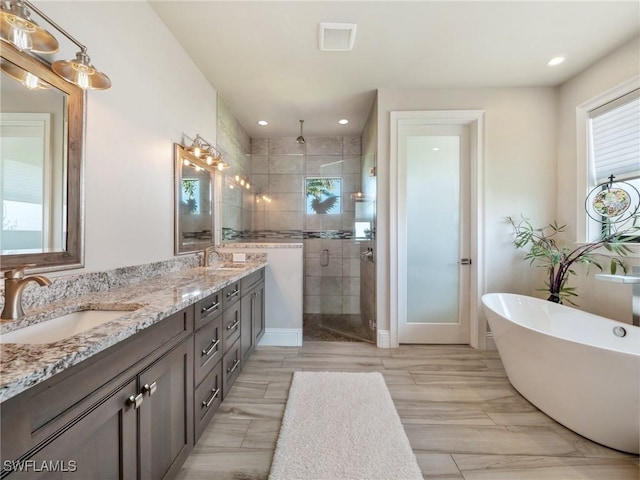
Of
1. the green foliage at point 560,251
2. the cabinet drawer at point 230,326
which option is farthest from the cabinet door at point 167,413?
the green foliage at point 560,251

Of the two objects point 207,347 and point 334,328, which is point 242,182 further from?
point 207,347

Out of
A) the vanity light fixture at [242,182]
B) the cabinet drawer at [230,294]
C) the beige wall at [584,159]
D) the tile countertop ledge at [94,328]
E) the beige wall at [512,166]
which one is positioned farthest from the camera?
the vanity light fixture at [242,182]

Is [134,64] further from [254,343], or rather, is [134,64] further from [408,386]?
[408,386]

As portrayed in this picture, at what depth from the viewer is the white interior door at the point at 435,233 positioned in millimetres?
2852

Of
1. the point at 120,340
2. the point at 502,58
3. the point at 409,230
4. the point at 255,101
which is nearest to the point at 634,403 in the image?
the point at 409,230

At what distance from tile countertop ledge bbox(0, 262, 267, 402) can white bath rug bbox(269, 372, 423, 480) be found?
971 millimetres

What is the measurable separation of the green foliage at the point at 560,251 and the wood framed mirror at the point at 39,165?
3.46 metres

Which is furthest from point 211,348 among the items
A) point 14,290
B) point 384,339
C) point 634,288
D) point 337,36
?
point 634,288

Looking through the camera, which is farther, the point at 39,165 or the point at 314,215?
the point at 314,215

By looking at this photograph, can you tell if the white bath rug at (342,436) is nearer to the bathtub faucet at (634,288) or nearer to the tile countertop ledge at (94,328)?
the tile countertop ledge at (94,328)

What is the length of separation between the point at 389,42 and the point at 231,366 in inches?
109

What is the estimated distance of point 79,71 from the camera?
113 cm

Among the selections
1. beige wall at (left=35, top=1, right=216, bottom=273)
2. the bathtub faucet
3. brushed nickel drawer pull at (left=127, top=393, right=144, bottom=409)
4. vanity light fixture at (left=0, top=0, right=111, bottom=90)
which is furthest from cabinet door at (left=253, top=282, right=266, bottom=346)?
the bathtub faucet

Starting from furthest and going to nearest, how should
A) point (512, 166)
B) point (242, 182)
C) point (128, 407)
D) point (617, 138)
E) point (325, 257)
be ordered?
1. point (325, 257)
2. point (242, 182)
3. point (512, 166)
4. point (617, 138)
5. point (128, 407)
